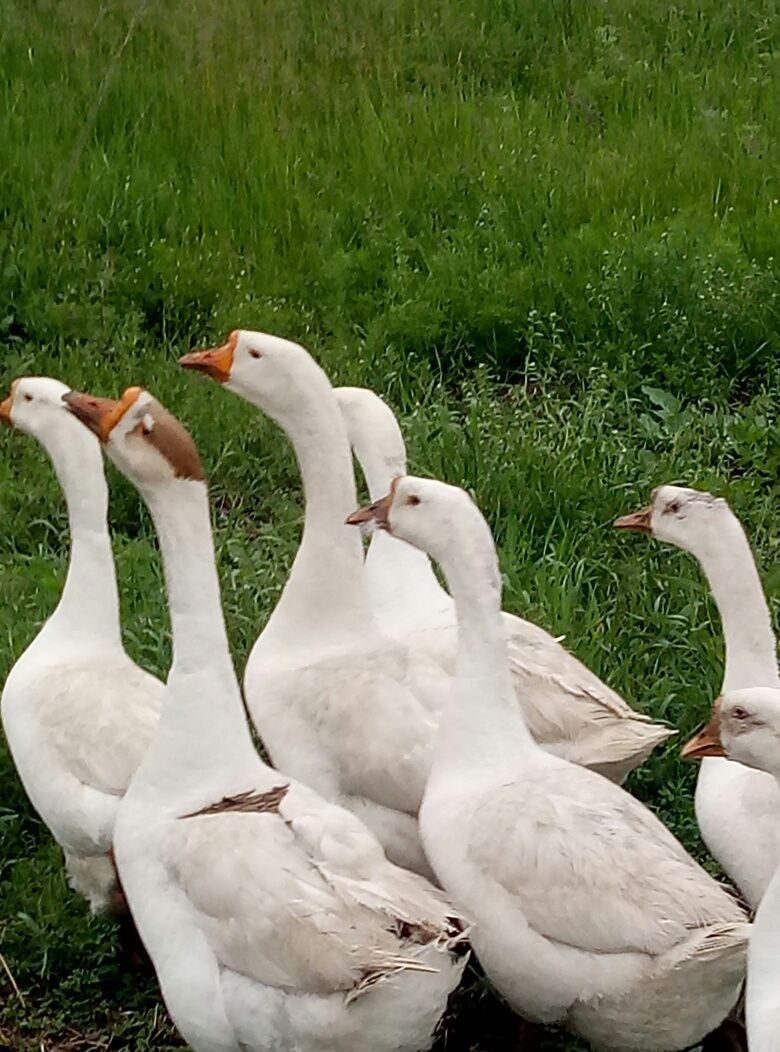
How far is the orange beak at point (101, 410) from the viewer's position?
3869mm

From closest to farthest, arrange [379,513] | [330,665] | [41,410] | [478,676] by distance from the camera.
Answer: [478,676] < [379,513] < [330,665] < [41,410]

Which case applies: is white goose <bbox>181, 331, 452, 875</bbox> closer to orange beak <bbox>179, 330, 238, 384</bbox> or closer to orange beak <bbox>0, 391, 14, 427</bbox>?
orange beak <bbox>179, 330, 238, 384</bbox>

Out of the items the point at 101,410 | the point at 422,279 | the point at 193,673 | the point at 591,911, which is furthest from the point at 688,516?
the point at 422,279

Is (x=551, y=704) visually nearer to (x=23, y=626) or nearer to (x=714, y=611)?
(x=714, y=611)

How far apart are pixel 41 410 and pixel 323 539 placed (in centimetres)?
97

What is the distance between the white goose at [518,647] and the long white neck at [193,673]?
79cm

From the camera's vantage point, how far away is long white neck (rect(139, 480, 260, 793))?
153 inches

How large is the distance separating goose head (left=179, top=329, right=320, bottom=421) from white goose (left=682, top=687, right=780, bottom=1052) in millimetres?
1567

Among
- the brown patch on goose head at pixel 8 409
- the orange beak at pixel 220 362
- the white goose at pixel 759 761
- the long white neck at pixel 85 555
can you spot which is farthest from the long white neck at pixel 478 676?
the brown patch on goose head at pixel 8 409

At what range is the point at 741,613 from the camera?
4480 mm

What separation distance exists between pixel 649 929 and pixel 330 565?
156 centimetres

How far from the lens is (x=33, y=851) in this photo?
4.82m

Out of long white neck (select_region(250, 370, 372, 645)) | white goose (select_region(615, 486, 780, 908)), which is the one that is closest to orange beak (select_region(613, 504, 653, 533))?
white goose (select_region(615, 486, 780, 908))

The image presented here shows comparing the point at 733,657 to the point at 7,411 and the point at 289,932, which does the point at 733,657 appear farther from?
the point at 7,411
